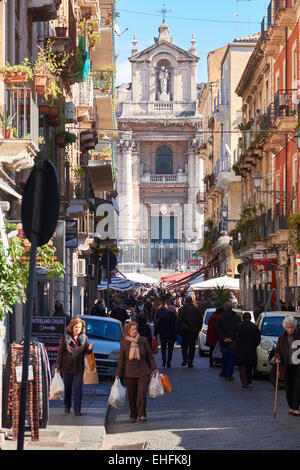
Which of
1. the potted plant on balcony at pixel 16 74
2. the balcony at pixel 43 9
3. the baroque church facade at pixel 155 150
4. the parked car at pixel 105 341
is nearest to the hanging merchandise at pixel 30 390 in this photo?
the potted plant on balcony at pixel 16 74

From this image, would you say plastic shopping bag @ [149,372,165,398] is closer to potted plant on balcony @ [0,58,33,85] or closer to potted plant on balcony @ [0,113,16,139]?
potted plant on balcony @ [0,113,16,139]

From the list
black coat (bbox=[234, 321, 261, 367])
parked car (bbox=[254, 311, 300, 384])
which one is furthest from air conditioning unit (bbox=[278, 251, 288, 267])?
black coat (bbox=[234, 321, 261, 367])

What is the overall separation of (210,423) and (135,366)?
148 cm

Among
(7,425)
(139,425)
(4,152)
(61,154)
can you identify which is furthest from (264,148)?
(7,425)

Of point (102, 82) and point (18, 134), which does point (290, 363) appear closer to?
point (18, 134)

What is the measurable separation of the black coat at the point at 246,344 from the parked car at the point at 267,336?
11.9 inches

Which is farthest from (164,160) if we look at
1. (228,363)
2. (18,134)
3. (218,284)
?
(18,134)

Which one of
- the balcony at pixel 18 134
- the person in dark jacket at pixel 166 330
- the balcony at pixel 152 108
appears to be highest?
the balcony at pixel 152 108

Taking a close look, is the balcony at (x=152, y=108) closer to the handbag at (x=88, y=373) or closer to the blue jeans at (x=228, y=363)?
the blue jeans at (x=228, y=363)

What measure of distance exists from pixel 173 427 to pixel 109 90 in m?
30.9

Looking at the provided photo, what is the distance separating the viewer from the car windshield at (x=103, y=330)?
23.0m

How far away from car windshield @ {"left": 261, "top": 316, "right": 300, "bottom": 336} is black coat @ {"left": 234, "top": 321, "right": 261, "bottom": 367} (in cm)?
229

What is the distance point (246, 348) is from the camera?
20.5 m

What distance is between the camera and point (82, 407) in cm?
1634
